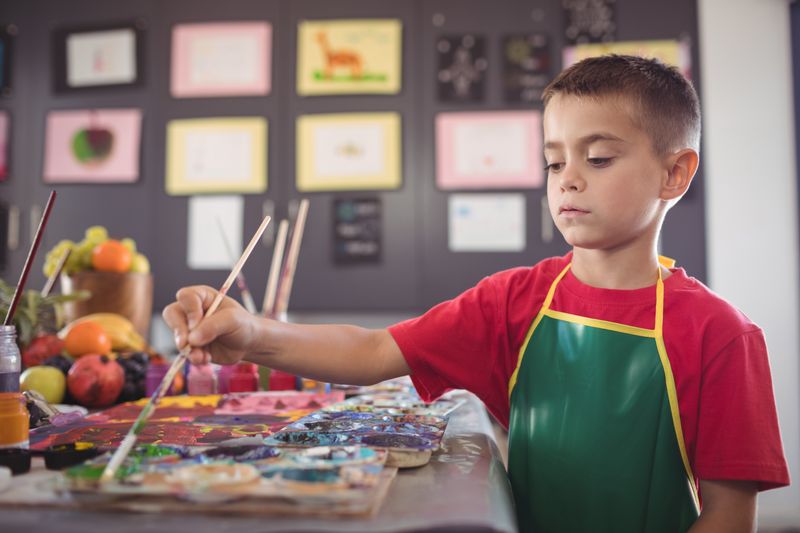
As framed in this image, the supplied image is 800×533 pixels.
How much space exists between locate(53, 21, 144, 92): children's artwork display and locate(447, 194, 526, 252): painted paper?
1.65 metres

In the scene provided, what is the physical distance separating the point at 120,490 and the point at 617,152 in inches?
27.4

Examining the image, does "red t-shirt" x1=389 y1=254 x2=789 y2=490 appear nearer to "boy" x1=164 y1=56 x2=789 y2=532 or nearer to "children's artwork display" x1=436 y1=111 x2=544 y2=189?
"boy" x1=164 y1=56 x2=789 y2=532

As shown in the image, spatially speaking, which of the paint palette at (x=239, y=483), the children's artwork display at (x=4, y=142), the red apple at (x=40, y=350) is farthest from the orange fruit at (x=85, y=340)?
the children's artwork display at (x=4, y=142)

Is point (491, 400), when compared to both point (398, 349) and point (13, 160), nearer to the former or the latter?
point (398, 349)

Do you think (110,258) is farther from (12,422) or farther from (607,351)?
(607,351)

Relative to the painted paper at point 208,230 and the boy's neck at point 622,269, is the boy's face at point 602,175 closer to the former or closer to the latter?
the boy's neck at point 622,269

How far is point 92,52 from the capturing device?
3.13 metres

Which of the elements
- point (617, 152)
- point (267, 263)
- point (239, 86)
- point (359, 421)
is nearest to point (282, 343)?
point (359, 421)

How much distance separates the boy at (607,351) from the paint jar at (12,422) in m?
0.22

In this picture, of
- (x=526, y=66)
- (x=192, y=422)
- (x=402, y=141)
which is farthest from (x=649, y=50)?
(x=192, y=422)

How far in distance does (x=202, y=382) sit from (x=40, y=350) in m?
0.37

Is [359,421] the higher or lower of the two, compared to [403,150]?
lower

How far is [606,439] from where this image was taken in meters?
0.84

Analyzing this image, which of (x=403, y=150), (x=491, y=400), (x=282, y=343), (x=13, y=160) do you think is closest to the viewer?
(x=282, y=343)
